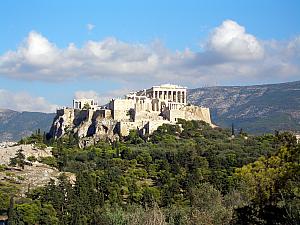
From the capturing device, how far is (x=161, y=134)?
269ft

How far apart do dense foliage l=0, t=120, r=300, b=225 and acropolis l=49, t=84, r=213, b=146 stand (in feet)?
5.63

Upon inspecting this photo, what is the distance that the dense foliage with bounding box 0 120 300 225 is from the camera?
83.7 ft

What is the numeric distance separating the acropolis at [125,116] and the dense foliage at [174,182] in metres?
1.72

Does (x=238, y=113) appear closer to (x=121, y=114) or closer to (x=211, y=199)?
(x=121, y=114)

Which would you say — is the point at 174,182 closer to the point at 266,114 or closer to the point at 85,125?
the point at 85,125

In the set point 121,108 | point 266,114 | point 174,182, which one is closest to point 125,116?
point 121,108

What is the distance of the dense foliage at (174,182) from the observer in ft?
83.7

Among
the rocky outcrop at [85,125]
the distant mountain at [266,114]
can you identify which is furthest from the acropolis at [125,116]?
the distant mountain at [266,114]

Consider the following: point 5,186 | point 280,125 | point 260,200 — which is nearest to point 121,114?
point 5,186

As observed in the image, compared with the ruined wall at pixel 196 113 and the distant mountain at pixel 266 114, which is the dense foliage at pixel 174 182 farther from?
the distant mountain at pixel 266 114

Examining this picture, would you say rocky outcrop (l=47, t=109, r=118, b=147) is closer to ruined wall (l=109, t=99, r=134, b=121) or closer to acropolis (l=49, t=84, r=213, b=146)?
acropolis (l=49, t=84, r=213, b=146)

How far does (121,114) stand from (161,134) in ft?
24.4

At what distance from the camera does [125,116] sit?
282 ft

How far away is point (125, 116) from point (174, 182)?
87.4 ft
